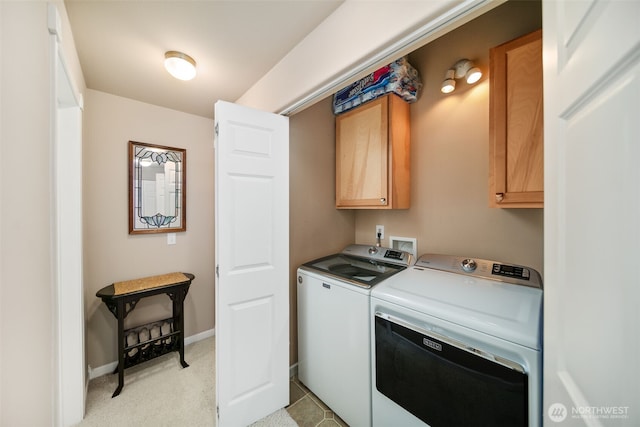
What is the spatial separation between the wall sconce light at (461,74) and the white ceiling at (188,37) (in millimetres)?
962

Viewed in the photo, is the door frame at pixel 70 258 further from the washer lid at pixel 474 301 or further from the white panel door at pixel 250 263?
the washer lid at pixel 474 301

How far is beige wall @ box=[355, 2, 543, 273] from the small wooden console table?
2.10m

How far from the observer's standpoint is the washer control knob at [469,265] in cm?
146

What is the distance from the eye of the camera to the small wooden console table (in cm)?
179

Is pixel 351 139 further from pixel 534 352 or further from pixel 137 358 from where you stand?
pixel 137 358

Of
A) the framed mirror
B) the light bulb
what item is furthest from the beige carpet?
the light bulb

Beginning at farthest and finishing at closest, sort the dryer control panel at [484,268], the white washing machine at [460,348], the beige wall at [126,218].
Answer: the beige wall at [126,218], the dryer control panel at [484,268], the white washing machine at [460,348]

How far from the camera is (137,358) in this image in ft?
6.63

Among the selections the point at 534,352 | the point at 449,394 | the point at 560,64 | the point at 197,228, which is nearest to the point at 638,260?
the point at 560,64

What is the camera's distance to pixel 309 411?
162 centimetres

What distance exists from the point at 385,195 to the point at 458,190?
0.53 meters

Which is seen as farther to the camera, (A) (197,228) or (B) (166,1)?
(A) (197,228)

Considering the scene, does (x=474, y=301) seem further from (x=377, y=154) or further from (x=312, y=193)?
(x=312, y=193)

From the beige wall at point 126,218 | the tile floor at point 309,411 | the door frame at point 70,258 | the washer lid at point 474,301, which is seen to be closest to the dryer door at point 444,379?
the washer lid at point 474,301
